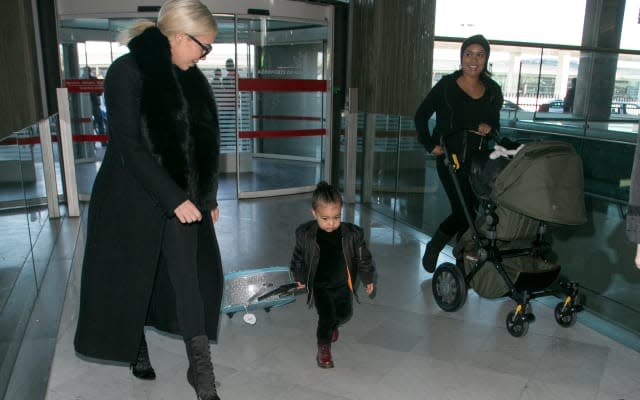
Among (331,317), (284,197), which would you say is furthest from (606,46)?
(331,317)

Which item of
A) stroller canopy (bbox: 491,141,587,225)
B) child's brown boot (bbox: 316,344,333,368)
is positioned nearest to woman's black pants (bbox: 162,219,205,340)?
child's brown boot (bbox: 316,344,333,368)

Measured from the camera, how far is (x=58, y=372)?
2.53 m

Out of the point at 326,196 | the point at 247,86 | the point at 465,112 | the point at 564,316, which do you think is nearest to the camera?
the point at 326,196

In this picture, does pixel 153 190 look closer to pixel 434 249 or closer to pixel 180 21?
pixel 180 21

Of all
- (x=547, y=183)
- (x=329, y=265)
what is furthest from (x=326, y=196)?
(x=547, y=183)

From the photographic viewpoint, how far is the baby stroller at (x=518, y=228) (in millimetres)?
2578

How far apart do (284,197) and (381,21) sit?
2.59 meters

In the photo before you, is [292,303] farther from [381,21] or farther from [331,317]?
[381,21]

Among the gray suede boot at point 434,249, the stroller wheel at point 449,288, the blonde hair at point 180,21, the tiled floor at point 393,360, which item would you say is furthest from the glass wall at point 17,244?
the gray suede boot at point 434,249

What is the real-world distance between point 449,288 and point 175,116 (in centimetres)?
212

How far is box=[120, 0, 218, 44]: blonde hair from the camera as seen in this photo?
1.86 m

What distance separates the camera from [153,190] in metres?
1.82

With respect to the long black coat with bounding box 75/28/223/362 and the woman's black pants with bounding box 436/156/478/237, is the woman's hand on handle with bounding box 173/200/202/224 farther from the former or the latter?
the woman's black pants with bounding box 436/156/478/237

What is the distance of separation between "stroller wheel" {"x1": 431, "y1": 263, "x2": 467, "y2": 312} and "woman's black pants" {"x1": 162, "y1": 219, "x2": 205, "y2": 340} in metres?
1.68
